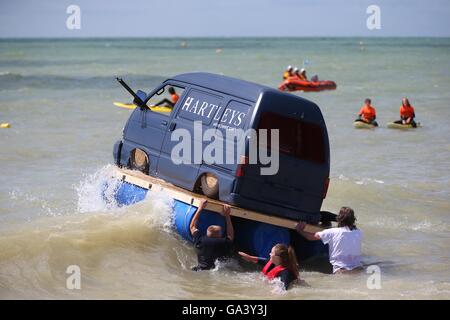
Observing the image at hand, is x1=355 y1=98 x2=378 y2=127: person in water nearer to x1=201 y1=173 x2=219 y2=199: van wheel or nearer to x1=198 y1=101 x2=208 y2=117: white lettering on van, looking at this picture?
x1=198 y1=101 x2=208 y2=117: white lettering on van

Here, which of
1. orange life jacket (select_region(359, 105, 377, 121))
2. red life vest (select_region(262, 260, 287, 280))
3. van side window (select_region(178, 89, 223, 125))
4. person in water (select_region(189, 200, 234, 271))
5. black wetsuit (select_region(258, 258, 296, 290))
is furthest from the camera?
orange life jacket (select_region(359, 105, 377, 121))

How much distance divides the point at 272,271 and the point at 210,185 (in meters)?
1.52

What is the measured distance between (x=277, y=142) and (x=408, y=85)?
3845 centimetres

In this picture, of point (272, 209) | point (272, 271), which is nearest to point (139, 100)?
point (272, 209)

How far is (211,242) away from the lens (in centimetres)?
1078

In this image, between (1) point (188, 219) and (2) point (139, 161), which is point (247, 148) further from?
(2) point (139, 161)

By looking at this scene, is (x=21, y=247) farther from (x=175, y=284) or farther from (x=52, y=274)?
(x=175, y=284)

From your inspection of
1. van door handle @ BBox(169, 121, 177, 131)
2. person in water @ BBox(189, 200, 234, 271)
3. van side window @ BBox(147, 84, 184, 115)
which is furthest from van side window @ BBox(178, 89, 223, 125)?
person in water @ BBox(189, 200, 234, 271)

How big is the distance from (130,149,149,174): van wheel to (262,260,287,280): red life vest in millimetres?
2565

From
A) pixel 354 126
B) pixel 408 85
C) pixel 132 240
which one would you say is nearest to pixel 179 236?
pixel 132 240

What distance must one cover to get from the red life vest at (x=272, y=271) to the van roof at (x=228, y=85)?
6.76ft

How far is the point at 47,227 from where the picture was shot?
40.1 feet

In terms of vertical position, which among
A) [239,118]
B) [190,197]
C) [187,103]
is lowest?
[190,197]

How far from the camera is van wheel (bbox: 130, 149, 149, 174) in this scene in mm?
12320
